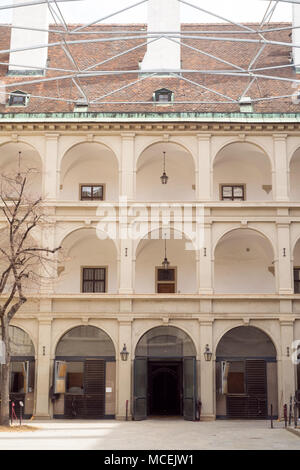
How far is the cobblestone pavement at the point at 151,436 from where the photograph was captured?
731 inches

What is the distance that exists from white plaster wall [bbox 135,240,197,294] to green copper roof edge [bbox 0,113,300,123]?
5.65m

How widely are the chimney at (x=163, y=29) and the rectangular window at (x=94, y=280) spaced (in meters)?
10.1

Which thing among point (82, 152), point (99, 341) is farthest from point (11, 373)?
point (82, 152)

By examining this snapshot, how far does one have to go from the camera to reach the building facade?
28672mm

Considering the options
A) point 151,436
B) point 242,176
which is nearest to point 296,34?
point 242,176

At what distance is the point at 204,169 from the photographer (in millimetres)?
30547

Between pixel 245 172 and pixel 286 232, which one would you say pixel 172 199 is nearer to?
pixel 245 172

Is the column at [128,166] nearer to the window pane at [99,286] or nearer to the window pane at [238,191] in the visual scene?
the window pane at [99,286]

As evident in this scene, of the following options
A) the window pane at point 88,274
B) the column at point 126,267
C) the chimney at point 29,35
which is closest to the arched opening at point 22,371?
the window pane at point 88,274

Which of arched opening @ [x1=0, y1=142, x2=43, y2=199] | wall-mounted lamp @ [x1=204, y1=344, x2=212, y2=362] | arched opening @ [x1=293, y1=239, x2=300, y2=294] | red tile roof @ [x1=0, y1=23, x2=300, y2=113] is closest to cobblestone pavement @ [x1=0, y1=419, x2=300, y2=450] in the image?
wall-mounted lamp @ [x1=204, y1=344, x2=212, y2=362]

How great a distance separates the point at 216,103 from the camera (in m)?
31.2

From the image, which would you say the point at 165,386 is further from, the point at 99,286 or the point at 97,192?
the point at 97,192

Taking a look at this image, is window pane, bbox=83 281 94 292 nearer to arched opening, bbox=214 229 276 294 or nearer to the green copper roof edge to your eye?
arched opening, bbox=214 229 276 294

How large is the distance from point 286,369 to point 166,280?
6.87 meters
